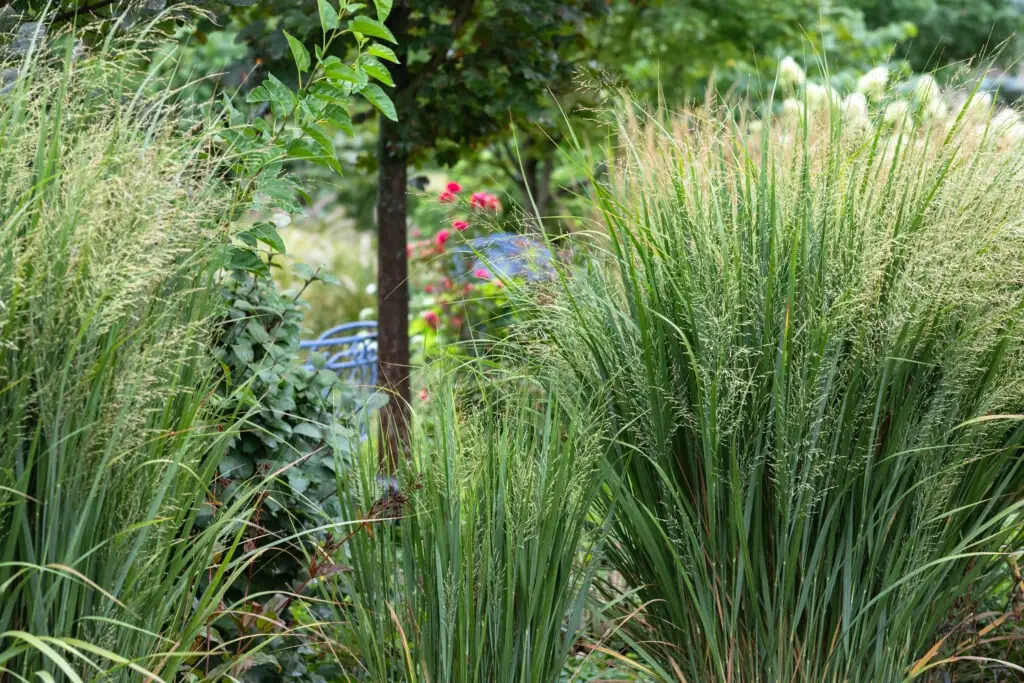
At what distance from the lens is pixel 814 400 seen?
1.94m

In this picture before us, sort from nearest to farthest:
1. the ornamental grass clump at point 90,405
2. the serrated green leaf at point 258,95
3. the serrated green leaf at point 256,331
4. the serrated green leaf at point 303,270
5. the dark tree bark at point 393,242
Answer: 1. the ornamental grass clump at point 90,405
2. the serrated green leaf at point 258,95
3. the serrated green leaf at point 256,331
4. the serrated green leaf at point 303,270
5. the dark tree bark at point 393,242

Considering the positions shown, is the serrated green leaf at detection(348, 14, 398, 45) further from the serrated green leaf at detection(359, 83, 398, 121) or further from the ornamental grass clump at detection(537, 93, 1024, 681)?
the ornamental grass clump at detection(537, 93, 1024, 681)

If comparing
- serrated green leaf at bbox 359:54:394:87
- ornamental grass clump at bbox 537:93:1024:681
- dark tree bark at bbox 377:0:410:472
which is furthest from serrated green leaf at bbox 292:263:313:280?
dark tree bark at bbox 377:0:410:472

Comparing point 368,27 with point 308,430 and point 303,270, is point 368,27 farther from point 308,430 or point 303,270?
point 308,430

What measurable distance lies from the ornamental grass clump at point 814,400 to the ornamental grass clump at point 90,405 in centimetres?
81

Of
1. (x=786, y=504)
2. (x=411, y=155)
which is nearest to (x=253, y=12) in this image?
(x=411, y=155)

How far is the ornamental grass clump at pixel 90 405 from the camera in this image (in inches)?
59.6

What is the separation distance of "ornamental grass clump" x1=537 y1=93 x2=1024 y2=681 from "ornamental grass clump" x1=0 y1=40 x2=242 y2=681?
81cm

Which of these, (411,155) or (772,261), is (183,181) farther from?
(411,155)

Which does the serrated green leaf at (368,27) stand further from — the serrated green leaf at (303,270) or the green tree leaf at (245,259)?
the serrated green leaf at (303,270)

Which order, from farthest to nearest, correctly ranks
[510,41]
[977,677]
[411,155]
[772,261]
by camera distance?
1. [411,155]
2. [510,41]
3. [977,677]
4. [772,261]

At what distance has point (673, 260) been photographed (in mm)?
2094

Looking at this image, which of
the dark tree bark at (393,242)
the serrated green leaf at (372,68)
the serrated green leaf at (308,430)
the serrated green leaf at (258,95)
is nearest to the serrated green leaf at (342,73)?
the serrated green leaf at (372,68)

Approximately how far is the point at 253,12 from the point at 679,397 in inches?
118
